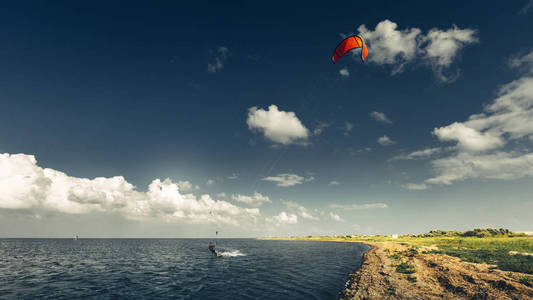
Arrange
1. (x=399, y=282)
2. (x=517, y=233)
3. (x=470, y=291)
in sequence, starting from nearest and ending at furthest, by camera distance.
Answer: (x=470, y=291) < (x=399, y=282) < (x=517, y=233)

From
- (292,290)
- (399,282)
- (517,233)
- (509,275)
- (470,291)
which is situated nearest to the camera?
(470,291)

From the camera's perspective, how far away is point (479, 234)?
79.4 m

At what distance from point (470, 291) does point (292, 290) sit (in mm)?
16874

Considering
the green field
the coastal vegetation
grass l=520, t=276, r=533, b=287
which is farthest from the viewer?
the coastal vegetation

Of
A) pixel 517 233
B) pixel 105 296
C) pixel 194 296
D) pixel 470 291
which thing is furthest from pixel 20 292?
pixel 517 233

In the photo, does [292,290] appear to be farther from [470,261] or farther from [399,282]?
[470,261]

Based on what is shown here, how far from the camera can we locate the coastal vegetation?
27288 mm

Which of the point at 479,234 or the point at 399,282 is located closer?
the point at 399,282

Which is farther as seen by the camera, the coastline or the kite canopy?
the kite canopy

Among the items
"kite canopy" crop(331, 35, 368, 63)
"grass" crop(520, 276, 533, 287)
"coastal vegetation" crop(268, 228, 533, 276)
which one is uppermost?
"kite canopy" crop(331, 35, 368, 63)

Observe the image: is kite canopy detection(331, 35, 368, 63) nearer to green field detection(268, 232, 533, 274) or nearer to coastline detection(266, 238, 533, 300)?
coastline detection(266, 238, 533, 300)

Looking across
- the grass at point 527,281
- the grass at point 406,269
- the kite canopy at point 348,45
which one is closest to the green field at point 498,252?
the grass at point 527,281

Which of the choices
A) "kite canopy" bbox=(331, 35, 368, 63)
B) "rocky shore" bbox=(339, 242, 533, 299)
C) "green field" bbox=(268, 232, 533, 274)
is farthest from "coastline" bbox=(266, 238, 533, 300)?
"kite canopy" bbox=(331, 35, 368, 63)

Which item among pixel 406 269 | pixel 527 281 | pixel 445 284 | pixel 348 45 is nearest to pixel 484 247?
pixel 406 269
